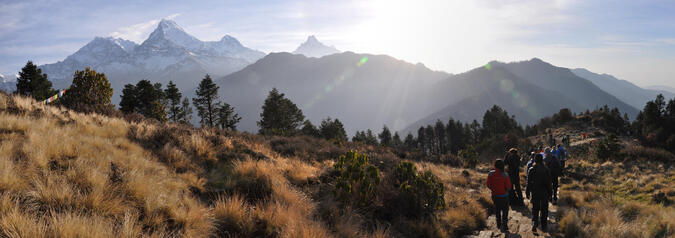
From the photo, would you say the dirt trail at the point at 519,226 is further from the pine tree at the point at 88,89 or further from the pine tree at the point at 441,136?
the pine tree at the point at 441,136

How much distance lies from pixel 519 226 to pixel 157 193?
29.2ft

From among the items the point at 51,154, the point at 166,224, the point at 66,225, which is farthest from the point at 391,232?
the point at 51,154

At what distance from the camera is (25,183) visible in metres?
4.05

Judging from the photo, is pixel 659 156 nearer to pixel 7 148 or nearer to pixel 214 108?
pixel 7 148

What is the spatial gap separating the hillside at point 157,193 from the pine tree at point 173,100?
45.7 m

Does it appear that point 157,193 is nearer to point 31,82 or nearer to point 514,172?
point 514,172

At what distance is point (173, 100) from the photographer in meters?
51.3

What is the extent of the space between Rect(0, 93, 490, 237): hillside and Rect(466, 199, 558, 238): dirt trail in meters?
0.37

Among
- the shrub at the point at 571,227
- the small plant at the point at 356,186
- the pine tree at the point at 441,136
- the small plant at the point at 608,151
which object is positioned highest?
the small plant at the point at 356,186

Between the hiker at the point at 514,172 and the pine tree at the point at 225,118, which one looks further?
the pine tree at the point at 225,118

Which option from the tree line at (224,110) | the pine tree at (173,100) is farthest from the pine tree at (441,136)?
the pine tree at (173,100)

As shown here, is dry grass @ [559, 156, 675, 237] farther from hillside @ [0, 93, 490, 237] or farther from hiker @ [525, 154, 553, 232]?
hillside @ [0, 93, 490, 237]

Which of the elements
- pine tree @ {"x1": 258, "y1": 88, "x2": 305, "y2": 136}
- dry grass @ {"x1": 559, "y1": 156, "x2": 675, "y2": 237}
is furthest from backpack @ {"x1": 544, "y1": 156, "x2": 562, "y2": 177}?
pine tree @ {"x1": 258, "y1": 88, "x2": 305, "y2": 136}

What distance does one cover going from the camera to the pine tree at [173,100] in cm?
5050
